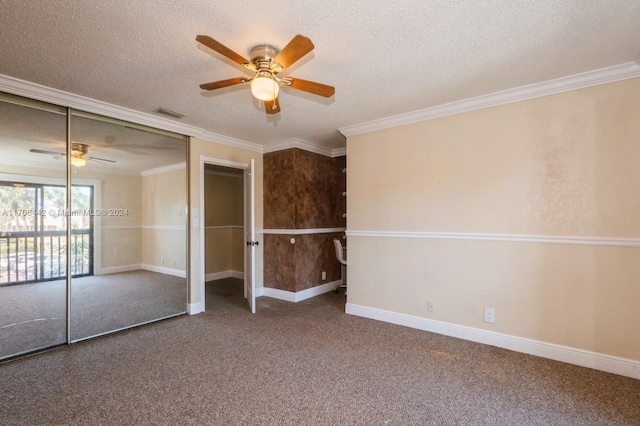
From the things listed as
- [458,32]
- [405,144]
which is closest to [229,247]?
[405,144]

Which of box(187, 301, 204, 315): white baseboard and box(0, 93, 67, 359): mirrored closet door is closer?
box(0, 93, 67, 359): mirrored closet door

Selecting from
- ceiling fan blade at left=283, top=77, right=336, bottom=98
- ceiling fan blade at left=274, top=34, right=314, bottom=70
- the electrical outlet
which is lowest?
the electrical outlet

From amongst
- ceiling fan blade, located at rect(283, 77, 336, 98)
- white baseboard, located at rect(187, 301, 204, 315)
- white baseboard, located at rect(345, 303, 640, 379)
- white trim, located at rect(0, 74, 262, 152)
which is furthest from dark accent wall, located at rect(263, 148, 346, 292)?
ceiling fan blade, located at rect(283, 77, 336, 98)

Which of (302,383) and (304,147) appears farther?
(304,147)

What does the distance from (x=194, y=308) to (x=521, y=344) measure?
3.78 metres

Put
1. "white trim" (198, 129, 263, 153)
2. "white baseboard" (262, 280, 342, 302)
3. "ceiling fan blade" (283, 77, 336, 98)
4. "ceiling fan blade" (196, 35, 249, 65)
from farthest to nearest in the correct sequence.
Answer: "white baseboard" (262, 280, 342, 302) → "white trim" (198, 129, 263, 153) → "ceiling fan blade" (283, 77, 336, 98) → "ceiling fan blade" (196, 35, 249, 65)

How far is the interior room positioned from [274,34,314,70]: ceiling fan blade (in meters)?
0.02

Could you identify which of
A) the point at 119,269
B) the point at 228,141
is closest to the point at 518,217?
the point at 228,141

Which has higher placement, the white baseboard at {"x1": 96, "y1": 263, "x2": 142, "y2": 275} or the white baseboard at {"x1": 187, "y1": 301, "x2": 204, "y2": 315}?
the white baseboard at {"x1": 96, "y1": 263, "x2": 142, "y2": 275}

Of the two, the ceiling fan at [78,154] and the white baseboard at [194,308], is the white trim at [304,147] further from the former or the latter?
the white baseboard at [194,308]

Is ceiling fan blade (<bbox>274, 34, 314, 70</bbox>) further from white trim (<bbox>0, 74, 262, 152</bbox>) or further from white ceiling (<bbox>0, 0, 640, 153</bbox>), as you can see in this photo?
white trim (<bbox>0, 74, 262, 152</bbox>)

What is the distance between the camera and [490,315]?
9.62 feet

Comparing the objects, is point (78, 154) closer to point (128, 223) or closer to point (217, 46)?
point (128, 223)

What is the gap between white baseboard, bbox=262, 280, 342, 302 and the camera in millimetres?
4531
